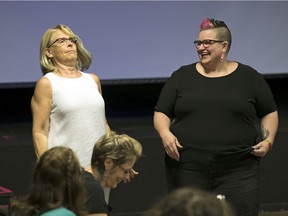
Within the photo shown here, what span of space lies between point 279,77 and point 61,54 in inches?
95.1

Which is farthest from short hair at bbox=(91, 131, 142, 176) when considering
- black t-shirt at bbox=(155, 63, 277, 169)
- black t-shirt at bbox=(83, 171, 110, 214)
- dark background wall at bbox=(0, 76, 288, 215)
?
dark background wall at bbox=(0, 76, 288, 215)

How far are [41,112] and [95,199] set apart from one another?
1.93 ft

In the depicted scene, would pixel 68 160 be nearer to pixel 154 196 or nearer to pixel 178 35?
pixel 154 196

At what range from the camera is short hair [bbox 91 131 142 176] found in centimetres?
271

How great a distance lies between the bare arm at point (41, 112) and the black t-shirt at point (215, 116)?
1.74ft

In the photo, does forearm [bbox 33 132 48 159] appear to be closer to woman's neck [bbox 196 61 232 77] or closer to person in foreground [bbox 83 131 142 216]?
person in foreground [bbox 83 131 142 216]

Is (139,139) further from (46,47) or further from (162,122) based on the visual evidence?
(46,47)

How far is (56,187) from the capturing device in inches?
89.6

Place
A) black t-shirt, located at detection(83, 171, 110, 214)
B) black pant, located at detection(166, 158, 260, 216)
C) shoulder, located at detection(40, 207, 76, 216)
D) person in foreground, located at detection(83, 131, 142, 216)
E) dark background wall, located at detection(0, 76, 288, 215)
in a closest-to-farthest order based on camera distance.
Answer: shoulder, located at detection(40, 207, 76, 216) → black t-shirt, located at detection(83, 171, 110, 214) → person in foreground, located at detection(83, 131, 142, 216) → black pant, located at detection(166, 158, 260, 216) → dark background wall, located at detection(0, 76, 288, 215)

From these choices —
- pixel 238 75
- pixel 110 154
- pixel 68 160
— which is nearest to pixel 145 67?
pixel 238 75

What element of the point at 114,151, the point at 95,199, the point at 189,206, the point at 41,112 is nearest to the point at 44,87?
the point at 41,112

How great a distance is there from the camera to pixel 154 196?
4457 millimetres

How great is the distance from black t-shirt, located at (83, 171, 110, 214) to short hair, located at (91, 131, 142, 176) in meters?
0.12

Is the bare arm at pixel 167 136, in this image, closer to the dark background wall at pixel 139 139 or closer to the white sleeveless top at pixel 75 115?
the white sleeveless top at pixel 75 115
